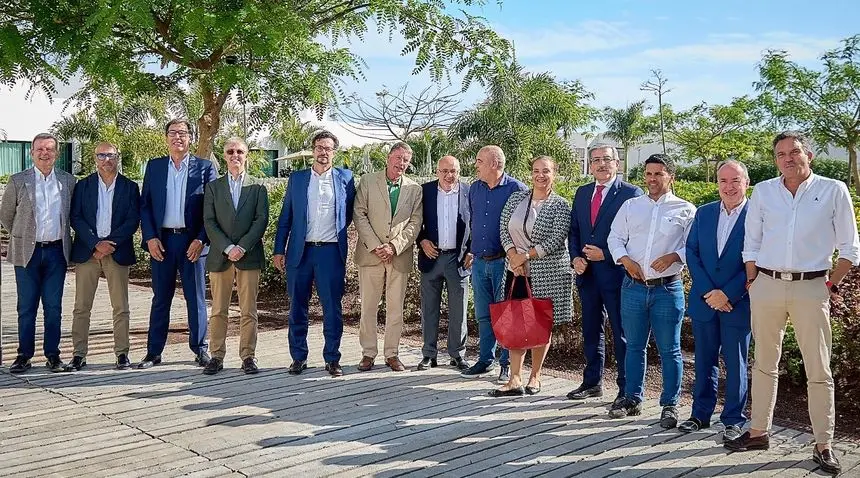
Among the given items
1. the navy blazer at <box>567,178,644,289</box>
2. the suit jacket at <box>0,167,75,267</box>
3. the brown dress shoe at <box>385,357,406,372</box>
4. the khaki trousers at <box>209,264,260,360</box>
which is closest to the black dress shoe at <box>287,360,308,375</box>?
the khaki trousers at <box>209,264,260,360</box>

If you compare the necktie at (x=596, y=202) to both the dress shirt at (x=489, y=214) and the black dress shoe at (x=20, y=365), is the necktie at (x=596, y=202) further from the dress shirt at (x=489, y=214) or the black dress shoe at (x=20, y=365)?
the black dress shoe at (x=20, y=365)

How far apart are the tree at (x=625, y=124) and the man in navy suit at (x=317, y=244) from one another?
50.2 metres

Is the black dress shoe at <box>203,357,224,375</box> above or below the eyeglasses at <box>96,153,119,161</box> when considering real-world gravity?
below

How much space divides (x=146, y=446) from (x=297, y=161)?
3730 centimetres

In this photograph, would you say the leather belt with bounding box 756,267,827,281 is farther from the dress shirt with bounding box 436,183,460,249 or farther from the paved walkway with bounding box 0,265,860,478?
the dress shirt with bounding box 436,183,460,249

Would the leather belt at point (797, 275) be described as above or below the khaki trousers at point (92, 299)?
above

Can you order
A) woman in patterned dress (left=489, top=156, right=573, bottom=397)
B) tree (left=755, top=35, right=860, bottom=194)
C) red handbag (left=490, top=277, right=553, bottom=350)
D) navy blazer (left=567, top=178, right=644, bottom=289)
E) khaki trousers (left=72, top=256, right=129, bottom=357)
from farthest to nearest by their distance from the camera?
tree (left=755, top=35, right=860, bottom=194) < khaki trousers (left=72, top=256, right=129, bottom=357) < woman in patterned dress (left=489, top=156, right=573, bottom=397) < red handbag (left=490, top=277, right=553, bottom=350) < navy blazer (left=567, top=178, right=644, bottom=289)

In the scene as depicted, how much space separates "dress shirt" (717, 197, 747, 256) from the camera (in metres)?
5.75

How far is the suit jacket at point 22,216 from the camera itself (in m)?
7.54

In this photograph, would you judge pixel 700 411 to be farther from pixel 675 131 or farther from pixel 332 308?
pixel 675 131

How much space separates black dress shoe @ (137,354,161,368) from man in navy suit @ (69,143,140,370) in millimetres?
129

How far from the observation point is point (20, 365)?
7.73 m

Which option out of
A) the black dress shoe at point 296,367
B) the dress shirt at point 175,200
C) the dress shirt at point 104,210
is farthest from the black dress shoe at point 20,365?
the black dress shoe at point 296,367

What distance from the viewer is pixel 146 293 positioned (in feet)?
44.2
